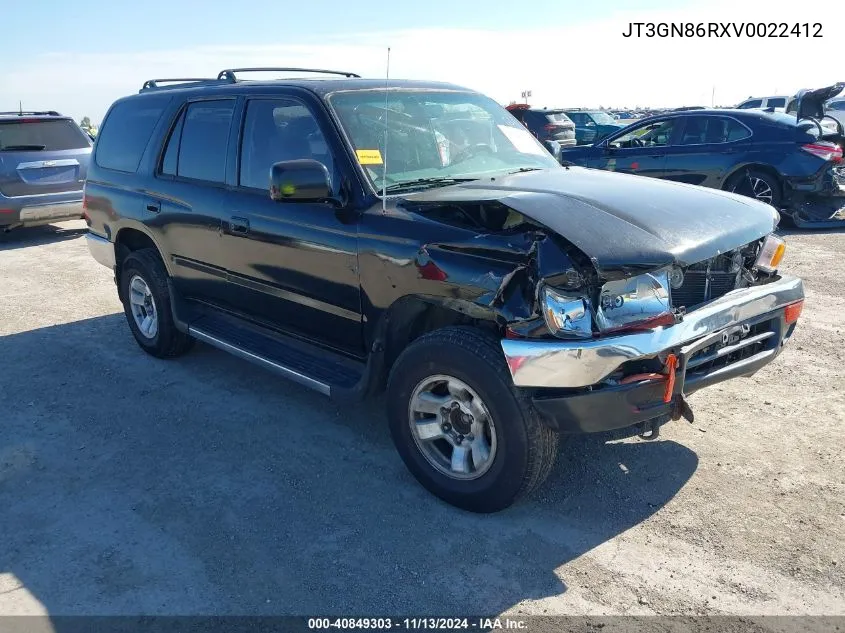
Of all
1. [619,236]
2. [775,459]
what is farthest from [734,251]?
[775,459]

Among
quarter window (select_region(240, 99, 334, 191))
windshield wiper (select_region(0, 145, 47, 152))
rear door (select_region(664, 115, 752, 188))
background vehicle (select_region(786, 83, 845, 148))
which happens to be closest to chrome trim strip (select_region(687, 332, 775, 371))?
quarter window (select_region(240, 99, 334, 191))

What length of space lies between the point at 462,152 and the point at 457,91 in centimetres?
68

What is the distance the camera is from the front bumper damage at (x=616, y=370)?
284 centimetres

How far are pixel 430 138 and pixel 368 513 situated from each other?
2.15 metres

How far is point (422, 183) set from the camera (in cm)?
390

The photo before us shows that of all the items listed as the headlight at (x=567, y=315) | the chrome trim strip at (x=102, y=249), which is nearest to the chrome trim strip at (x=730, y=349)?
the headlight at (x=567, y=315)

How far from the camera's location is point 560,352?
9.34ft

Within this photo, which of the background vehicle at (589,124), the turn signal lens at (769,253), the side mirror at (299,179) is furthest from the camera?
the background vehicle at (589,124)

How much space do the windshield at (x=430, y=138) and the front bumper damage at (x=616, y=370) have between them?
1431mm

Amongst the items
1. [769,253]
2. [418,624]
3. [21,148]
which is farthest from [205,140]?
[21,148]

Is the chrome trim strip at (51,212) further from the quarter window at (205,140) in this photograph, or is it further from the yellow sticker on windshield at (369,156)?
the yellow sticker on windshield at (369,156)

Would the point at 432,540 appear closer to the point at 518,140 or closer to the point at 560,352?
the point at 560,352

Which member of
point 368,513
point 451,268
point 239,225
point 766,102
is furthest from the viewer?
point 766,102

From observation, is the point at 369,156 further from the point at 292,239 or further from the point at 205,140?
the point at 205,140
